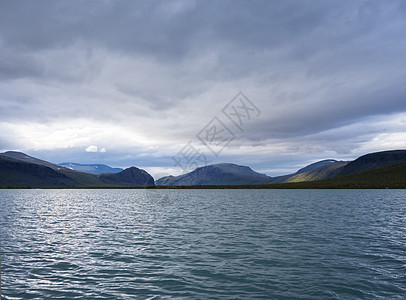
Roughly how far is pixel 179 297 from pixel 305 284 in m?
8.00

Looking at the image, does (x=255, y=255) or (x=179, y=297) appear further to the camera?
(x=255, y=255)

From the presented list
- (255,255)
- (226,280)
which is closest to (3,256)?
(226,280)

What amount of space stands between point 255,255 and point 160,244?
10636 mm

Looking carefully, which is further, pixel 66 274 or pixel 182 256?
pixel 182 256

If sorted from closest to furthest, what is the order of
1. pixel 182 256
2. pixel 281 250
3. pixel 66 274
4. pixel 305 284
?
pixel 305 284, pixel 66 274, pixel 182 256, pixel 281 250

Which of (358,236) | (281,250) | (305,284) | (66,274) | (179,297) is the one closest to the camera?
(179,297)

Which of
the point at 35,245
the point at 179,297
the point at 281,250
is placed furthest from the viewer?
the point at 35,245

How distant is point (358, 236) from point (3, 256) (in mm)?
37755

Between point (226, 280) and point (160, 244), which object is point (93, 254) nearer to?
point (160, 244)

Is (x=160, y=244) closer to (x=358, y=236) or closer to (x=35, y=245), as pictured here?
(x=35, y=245)

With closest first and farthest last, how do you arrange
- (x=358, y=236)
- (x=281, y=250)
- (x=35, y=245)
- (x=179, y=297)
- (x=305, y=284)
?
(x=179, y=297)
(x=305, y=284)
(x=281, y=250)
(x=35, y=245)
(x=358, y=236)

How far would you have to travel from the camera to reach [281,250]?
2634 centimetres

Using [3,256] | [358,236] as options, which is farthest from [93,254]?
[358,236]

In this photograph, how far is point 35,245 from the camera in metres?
29.6
